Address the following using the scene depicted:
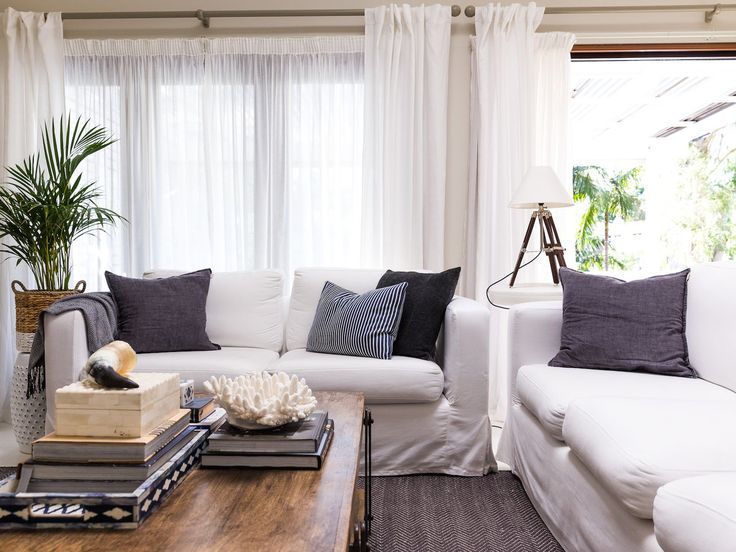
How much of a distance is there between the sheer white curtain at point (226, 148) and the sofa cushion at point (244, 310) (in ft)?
1.92

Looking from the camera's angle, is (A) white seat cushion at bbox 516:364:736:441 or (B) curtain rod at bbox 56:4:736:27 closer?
(A) white seat cushion at bbox 516:364:736:441

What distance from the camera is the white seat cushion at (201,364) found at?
2605 millimetres

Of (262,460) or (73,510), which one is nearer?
(73,510)

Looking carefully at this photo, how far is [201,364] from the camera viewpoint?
2.65 metres

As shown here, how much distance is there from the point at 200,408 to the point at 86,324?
1261mm

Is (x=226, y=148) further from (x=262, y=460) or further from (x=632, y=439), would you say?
(x=632, y=439)

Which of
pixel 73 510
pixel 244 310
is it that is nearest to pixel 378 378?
pixel 244 310

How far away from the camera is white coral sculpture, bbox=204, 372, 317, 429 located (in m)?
1.36

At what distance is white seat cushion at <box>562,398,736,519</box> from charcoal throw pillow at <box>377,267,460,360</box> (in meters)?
1.08

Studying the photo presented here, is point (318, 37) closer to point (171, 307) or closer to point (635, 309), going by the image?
point (171, 307)

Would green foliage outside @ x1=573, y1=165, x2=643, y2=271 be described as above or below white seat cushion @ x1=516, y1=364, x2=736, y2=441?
above

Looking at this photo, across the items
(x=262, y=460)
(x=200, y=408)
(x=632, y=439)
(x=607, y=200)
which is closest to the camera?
(x=262, y=460)

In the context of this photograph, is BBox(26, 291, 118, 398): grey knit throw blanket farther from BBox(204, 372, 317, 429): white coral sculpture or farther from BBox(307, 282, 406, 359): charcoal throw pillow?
BBox(204, 372, 317, 429): white coral sculpture

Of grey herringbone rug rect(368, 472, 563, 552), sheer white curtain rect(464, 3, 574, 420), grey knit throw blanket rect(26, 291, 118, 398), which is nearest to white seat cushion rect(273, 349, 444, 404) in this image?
grey herringbone rug rect(368, 472, 563, 552)
